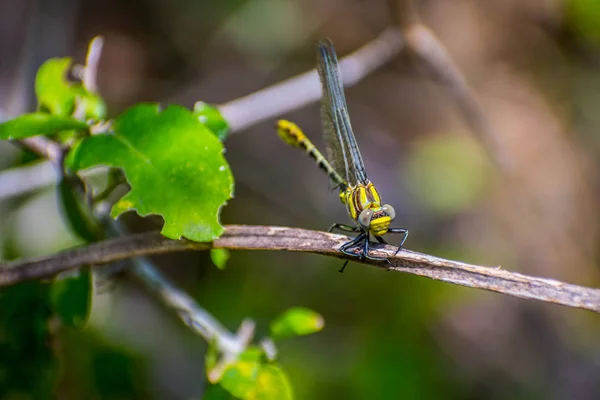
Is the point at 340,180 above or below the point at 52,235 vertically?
above

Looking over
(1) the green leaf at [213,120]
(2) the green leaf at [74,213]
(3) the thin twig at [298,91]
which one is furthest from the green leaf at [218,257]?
(3) the thin twig at [298,91]

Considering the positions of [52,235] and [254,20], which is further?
[254,20]

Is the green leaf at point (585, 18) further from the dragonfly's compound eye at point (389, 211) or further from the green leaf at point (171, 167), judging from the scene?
the green leaf at point (171, 167)

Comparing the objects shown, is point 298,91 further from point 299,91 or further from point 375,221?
point 375,221

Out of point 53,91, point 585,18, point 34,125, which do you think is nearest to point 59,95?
point 53,91

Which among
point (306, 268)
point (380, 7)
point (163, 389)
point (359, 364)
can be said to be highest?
point (380, 7)

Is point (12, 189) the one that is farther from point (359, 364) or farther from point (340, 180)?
point (359, 364)

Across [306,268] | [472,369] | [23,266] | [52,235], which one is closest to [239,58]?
[306,268]

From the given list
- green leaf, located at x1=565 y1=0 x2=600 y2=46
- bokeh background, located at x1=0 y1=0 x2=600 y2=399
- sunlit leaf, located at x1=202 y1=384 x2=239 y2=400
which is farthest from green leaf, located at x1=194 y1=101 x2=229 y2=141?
green leaf, located at x1=565 y1=0 x2=600 y2=46
